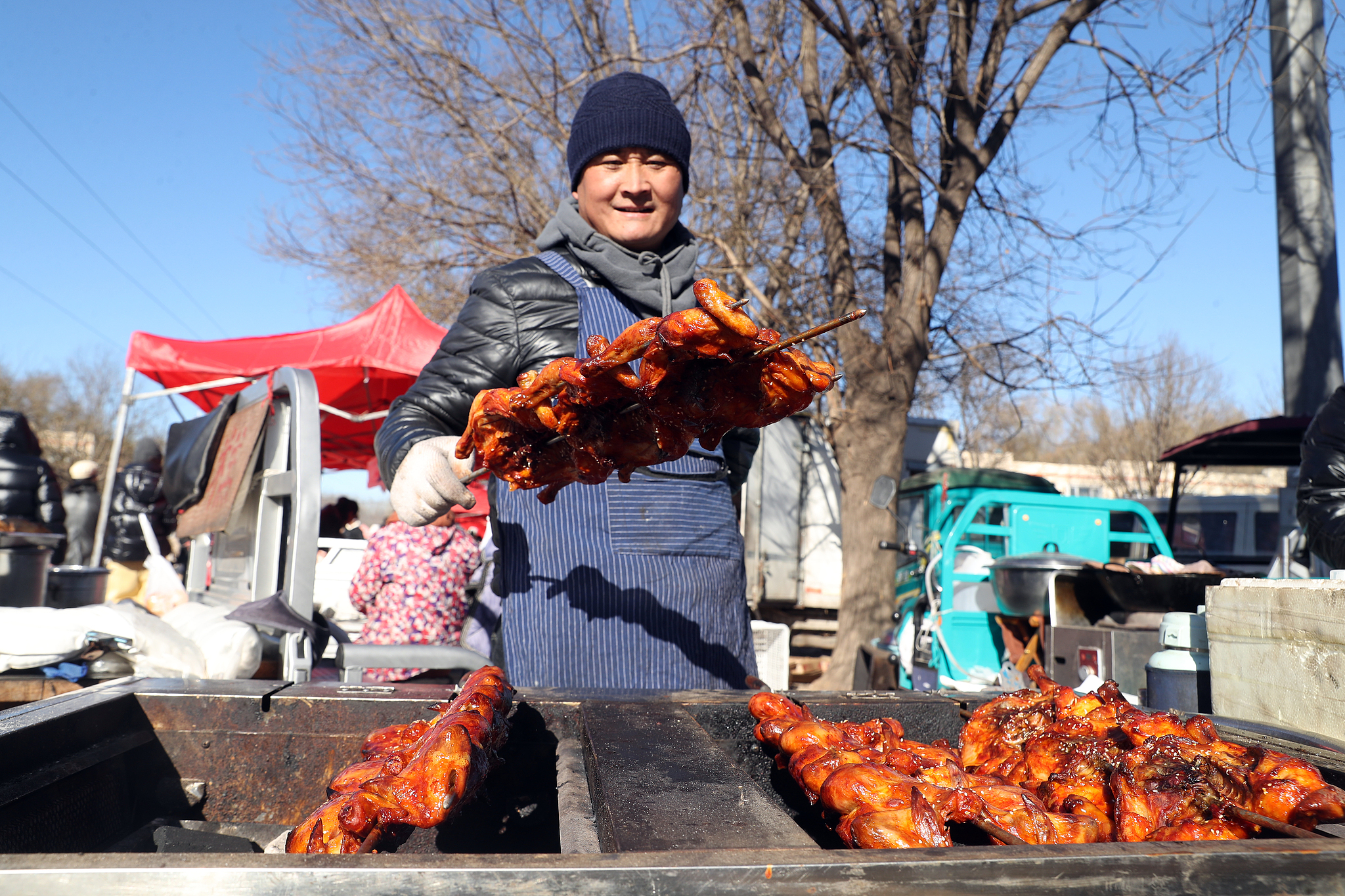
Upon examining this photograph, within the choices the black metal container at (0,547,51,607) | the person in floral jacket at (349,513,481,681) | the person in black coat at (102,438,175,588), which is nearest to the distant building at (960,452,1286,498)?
the person in black coat at (102,438,175,588)

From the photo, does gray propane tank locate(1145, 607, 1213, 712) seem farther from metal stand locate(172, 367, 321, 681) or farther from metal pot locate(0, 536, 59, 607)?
metal pot locate(0, 536, 59, 607)

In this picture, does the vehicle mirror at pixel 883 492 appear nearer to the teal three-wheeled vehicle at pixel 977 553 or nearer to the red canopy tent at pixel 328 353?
the teal three-wheeled vehicle at pixel 977 553

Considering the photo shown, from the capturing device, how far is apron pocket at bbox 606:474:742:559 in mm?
2760

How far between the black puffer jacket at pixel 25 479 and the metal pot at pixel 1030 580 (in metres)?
9.38

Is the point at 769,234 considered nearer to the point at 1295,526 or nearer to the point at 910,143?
the point at 910,143

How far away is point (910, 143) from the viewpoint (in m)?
8.42

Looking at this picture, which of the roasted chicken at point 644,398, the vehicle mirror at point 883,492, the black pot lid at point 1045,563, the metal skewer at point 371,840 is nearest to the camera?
the metal skewer at point 371,840

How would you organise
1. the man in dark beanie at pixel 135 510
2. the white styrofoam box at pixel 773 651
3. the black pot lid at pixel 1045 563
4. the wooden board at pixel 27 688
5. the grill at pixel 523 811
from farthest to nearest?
the man in dark beanie at pixel 135 510 → the white styrofoam box at pixel 773 651 → the black pot lid at pixel 1045 563 → the wooden board at pixel 27 688 → the grill at pixel 523 811

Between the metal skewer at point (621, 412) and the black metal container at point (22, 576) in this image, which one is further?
the black metal container at point (22, 576)

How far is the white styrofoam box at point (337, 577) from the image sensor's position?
307 inches

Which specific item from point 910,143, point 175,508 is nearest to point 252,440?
point 175,508

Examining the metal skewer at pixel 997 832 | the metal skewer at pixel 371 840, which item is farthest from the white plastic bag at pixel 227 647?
the metal skewer at pixel 997 832

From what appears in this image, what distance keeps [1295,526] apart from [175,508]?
9518 millimetres

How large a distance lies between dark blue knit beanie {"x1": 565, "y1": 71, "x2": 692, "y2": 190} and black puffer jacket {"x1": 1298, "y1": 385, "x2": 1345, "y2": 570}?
3746 mm
